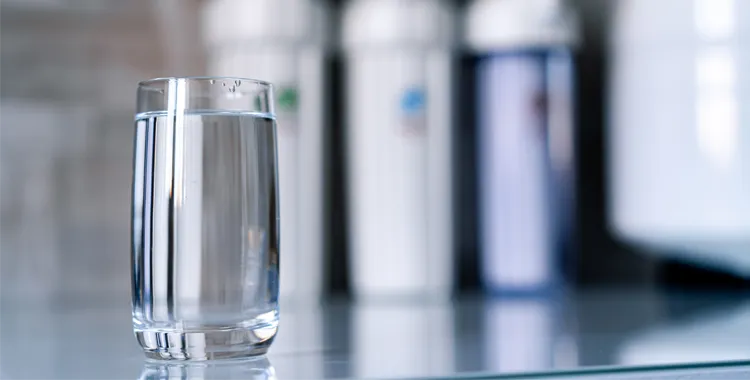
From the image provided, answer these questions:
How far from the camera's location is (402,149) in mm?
660

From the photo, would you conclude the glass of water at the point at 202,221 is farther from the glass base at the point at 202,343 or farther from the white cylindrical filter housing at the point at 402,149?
the white cylindrical filter housing at the point at 402,149

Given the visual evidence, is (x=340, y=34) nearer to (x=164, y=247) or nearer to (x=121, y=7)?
(x=121, y=7)

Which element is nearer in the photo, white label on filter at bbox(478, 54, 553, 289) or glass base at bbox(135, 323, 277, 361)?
glass base at bbox(135, 323, 277, 361)

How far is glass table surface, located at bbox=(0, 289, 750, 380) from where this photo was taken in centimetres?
35

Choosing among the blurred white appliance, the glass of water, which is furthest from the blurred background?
the glass of water

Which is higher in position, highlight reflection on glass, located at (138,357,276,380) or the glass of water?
the glass of water

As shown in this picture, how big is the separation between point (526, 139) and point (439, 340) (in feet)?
0.91

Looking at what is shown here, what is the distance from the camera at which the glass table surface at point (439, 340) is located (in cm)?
35

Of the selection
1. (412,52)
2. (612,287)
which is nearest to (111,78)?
(412,52)

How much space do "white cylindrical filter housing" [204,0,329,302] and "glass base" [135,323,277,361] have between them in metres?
0.28

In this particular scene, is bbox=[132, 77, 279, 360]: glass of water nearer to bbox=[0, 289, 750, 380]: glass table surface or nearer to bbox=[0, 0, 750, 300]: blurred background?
bbox=[0, 289, 750, 380]: glass table surface

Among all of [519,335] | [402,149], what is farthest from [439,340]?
[402,149]

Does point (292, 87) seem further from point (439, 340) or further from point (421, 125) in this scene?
point (439, 340)

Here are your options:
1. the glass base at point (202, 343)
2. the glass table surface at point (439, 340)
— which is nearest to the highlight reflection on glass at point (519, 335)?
the glass table surface at point (439, 340)
